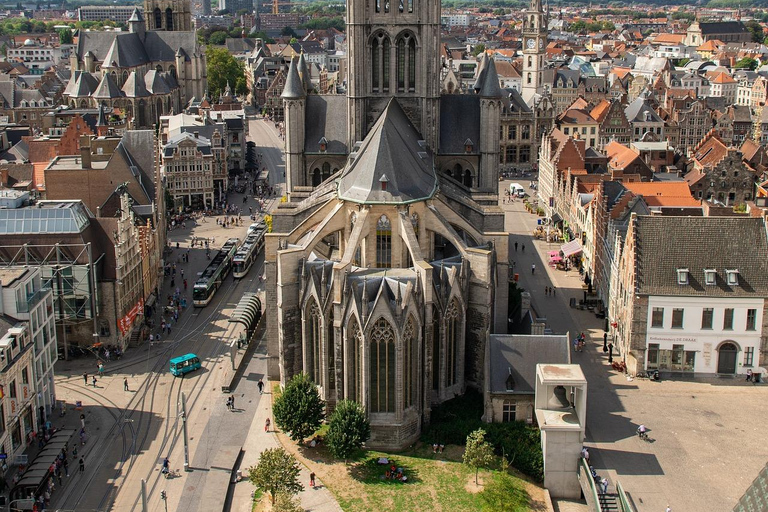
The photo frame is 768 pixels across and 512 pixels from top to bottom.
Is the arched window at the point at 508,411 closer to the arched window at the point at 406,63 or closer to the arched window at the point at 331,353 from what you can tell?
the arched window at the point at 331,353

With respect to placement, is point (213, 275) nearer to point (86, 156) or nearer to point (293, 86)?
point (86, 156)

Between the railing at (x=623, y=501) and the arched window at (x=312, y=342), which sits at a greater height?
the arched window at (x=312, y=342)

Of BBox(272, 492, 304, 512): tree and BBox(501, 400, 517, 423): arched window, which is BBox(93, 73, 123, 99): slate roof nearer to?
BBox(501, 400, 517, 423): arched window

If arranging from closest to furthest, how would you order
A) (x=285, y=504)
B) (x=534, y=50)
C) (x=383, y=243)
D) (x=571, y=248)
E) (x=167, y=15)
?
(x=285, y=504) < (x=383, y=243) < (x=571, y=248) < (x=534, y=50) < (x=167, y=15)

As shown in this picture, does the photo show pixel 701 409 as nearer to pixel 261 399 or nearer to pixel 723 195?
pixel 261 399

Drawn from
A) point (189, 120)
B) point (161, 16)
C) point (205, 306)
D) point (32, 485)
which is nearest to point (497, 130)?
point (205, 306)

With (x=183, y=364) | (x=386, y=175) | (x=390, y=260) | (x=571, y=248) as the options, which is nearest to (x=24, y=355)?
(x=183, y=364)

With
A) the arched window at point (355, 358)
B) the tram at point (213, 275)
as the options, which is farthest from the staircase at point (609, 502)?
the tram at point (213, 275)
